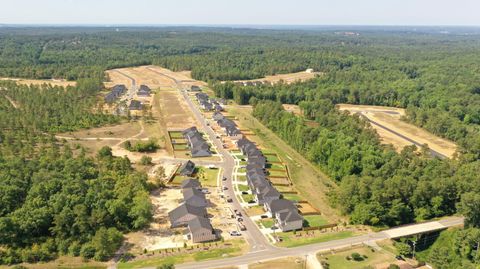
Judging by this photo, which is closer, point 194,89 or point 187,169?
point 187,169

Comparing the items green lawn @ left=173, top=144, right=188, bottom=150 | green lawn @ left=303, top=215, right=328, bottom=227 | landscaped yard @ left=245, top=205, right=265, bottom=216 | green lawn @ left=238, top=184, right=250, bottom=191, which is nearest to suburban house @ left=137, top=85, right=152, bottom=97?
green lawn @ left=173, top=144, right=188, bottom=150

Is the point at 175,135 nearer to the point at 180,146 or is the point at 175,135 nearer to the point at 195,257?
the point at 180,146

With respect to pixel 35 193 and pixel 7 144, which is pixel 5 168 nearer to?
pixel 35 193

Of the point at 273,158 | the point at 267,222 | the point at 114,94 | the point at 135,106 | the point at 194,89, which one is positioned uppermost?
the point at 114,94

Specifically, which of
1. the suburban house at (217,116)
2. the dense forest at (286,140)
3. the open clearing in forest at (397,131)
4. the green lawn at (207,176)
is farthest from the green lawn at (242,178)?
the open clearing in forest at (397,131)

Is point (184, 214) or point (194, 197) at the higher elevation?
point (194, 197)

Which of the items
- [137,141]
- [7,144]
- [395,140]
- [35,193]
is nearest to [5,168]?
[35,193]

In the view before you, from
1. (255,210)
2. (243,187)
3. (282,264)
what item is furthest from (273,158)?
(282,264)
